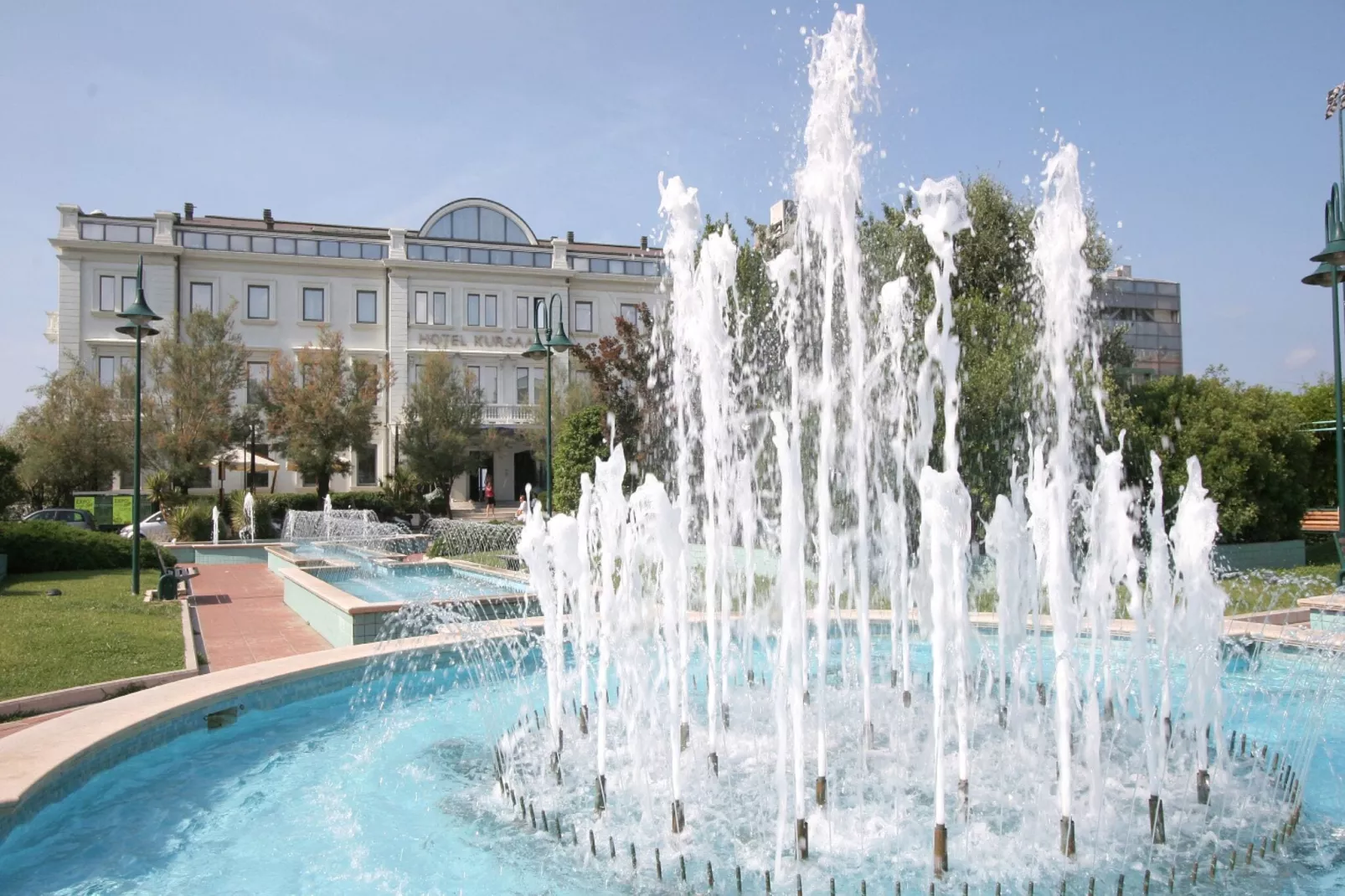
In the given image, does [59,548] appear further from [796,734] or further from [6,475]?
[796,734]

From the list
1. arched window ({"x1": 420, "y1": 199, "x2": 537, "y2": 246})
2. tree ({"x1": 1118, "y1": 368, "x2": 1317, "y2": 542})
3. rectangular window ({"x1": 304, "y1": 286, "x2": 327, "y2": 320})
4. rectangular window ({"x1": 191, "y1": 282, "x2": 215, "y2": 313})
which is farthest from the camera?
A: arched window ({"x1": 420, "y1": 199, "x2": 537, "y2": 246})

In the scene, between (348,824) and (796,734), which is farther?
(348,824)

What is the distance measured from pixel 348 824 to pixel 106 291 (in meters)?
39.0

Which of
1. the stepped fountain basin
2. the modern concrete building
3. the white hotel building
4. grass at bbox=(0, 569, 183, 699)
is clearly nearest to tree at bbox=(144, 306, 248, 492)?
the white hotel building

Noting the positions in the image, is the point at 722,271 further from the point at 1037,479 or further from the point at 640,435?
the point at 640,435

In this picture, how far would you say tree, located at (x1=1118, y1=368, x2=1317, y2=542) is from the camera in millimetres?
15344

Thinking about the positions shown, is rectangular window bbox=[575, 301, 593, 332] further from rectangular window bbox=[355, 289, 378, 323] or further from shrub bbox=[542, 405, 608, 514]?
shrub bbox=[542, 405, 608, 514]

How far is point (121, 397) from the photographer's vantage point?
31.3m

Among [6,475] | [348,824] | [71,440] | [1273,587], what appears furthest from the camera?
[71,440]

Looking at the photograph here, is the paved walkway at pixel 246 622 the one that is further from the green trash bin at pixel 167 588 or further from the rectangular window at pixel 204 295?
the rectangular window at pixel 204 295

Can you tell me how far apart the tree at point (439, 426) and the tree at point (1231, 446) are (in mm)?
24894

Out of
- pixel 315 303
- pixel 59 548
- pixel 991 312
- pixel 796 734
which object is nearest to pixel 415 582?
pixel 59 548

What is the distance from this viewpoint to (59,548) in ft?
55.1

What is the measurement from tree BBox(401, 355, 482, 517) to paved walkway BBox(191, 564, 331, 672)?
1725cm
